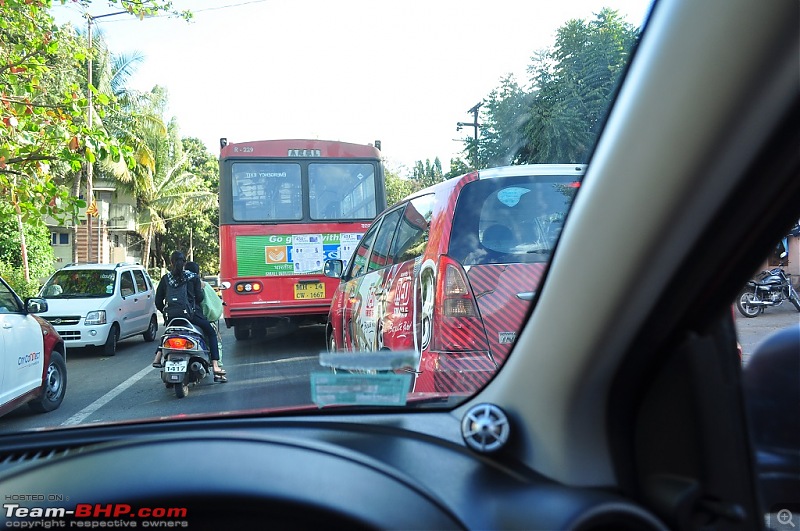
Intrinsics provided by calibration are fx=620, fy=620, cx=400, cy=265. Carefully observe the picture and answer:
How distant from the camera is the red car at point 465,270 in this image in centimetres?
239

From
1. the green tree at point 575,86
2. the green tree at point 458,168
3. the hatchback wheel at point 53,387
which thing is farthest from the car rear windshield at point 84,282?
the green tree at point 575,86

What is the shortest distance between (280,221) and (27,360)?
16.2 feet

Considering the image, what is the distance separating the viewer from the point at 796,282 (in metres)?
1.81

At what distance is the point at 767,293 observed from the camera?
6.05 feet

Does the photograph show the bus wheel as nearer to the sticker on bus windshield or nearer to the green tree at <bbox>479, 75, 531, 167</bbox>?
the sticker on bus windshield

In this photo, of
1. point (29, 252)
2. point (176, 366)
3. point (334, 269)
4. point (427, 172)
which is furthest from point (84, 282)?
point (427, 172)

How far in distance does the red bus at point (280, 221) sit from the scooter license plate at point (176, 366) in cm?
375

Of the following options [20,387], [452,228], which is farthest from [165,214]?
[452,228]

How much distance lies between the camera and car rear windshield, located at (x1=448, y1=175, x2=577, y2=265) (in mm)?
2342

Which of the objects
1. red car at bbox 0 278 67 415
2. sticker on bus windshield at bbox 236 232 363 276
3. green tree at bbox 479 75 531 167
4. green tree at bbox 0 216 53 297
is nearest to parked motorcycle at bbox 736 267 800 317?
green tree at bbox 479 75 531 167

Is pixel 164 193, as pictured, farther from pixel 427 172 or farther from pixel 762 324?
pixel 762 324

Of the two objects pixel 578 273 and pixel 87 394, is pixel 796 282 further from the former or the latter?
pixel 87 394

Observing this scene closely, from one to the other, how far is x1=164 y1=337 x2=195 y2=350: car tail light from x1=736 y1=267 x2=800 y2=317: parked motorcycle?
5.27 metres

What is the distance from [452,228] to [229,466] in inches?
78.6
